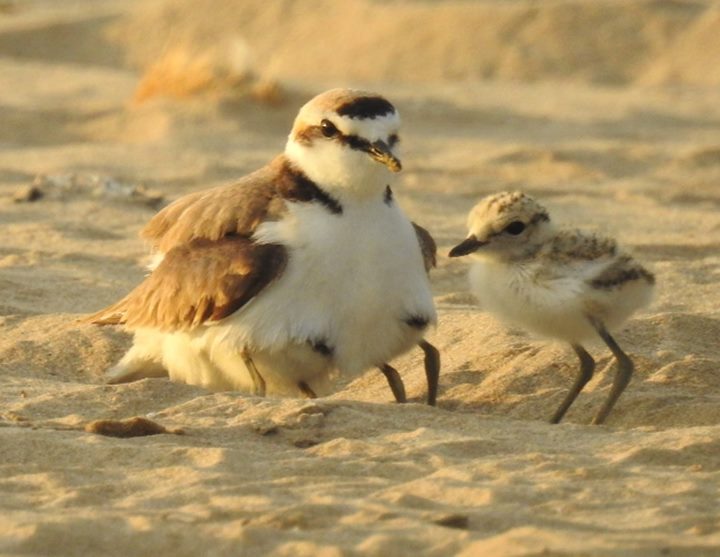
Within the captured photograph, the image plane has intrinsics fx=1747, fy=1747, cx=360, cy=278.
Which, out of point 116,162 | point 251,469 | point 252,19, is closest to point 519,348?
point 251,469

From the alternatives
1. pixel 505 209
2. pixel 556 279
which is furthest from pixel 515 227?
pixel 556 279

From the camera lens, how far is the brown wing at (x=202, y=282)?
599cm

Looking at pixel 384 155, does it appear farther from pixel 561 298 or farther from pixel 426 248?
pixel 561 298

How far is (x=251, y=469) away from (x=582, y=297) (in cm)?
156

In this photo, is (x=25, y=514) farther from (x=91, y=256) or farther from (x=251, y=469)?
(x=91, y=256)

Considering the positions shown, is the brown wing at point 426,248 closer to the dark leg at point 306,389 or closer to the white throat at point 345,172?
the white throat at point 345,172

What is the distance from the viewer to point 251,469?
5012 mm

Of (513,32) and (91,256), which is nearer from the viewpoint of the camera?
(91,256)

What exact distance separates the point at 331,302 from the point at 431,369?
0.58 meters

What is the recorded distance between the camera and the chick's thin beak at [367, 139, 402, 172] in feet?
19.4

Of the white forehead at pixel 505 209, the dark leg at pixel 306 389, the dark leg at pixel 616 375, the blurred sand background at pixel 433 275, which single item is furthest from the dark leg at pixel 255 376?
the dark leg at pixel 616 375

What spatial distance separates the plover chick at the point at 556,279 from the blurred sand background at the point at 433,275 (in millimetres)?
276

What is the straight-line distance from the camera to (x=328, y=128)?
6.12 metres

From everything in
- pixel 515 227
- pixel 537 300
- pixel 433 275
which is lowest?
pixel 433 275
